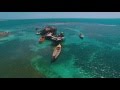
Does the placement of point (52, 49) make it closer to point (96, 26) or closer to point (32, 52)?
point (32, 52)
